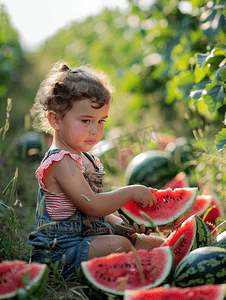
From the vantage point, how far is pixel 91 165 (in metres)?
2.32

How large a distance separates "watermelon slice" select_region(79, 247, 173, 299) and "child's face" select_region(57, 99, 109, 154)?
0.82 meters

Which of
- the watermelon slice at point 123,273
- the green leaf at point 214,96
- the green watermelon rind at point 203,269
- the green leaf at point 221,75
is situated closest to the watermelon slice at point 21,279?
the watermelon slice at point 123,273

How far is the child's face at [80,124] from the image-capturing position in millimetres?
1978

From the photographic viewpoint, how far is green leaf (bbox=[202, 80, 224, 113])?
7.75 ft

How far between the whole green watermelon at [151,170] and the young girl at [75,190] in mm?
1498

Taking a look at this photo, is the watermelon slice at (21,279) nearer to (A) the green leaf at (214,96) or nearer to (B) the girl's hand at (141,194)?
(B) the girl's hand at (141,194)

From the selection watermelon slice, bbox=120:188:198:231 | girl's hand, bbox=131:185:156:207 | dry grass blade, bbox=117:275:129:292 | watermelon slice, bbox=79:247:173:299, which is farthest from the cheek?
dry grass blade, bbox=117:275:129:292

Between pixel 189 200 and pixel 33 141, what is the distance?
3460 mm

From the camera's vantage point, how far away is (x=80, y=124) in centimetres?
198

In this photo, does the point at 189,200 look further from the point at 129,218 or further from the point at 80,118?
the point at 80,118

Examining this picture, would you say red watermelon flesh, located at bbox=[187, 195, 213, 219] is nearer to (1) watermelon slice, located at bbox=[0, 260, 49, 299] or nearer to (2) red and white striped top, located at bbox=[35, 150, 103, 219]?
(2) red and white striped top, located at bbox=[35, 150, 103, 219]

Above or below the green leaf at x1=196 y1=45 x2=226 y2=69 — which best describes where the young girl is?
below

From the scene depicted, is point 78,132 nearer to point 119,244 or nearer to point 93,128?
point 93,128

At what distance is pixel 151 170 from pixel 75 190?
1.97 metres
